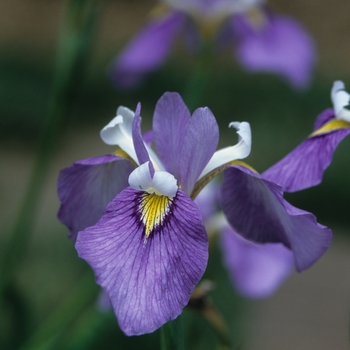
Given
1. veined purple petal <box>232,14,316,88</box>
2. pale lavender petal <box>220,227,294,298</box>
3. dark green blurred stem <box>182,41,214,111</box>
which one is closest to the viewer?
pale lavender petal <box>220,227,294,298</box>

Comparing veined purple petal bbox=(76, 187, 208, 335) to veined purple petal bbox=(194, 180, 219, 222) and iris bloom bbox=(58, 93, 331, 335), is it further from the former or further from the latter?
veined purple petal bbox=(194, 180, 219, 222)

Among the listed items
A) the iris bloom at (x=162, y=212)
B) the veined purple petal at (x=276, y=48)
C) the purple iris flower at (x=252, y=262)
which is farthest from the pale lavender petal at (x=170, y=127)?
the veined purple petal at (x=276, y=48)

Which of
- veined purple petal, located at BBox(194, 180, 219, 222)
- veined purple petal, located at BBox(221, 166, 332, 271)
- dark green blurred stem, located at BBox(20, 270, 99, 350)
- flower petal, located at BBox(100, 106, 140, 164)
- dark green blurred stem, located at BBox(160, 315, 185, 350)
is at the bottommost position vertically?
dark green blurred stem, located at BBox(20, 270, 99, 350)

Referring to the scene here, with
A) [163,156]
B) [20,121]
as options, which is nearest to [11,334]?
[163,156]

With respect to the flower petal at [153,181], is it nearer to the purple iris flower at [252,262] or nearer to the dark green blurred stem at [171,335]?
the dark green blurred stem at [171,335]

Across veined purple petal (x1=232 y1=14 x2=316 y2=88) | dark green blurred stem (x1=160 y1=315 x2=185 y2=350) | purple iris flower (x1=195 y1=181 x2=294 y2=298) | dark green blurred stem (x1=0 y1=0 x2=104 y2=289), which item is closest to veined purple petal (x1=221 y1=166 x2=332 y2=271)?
dark green blurred stem (x1=160 y1=315 x2=185 y2=350)

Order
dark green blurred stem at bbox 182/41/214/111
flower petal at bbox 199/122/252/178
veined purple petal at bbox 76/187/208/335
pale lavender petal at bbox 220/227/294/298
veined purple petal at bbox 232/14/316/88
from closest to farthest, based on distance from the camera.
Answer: veined purple petal at bbox 76/187/208/335 < flower petal at bbox 199/122/252/178 < pale lavender petal at bbox 220/227/294/298 < dark green blurred stem at bbox 182/41/214/111 < veined purple petal at bbox 232/14/316/88

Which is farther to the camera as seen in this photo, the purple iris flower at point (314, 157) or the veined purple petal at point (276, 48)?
the veined purple petal at point (276, 48)
